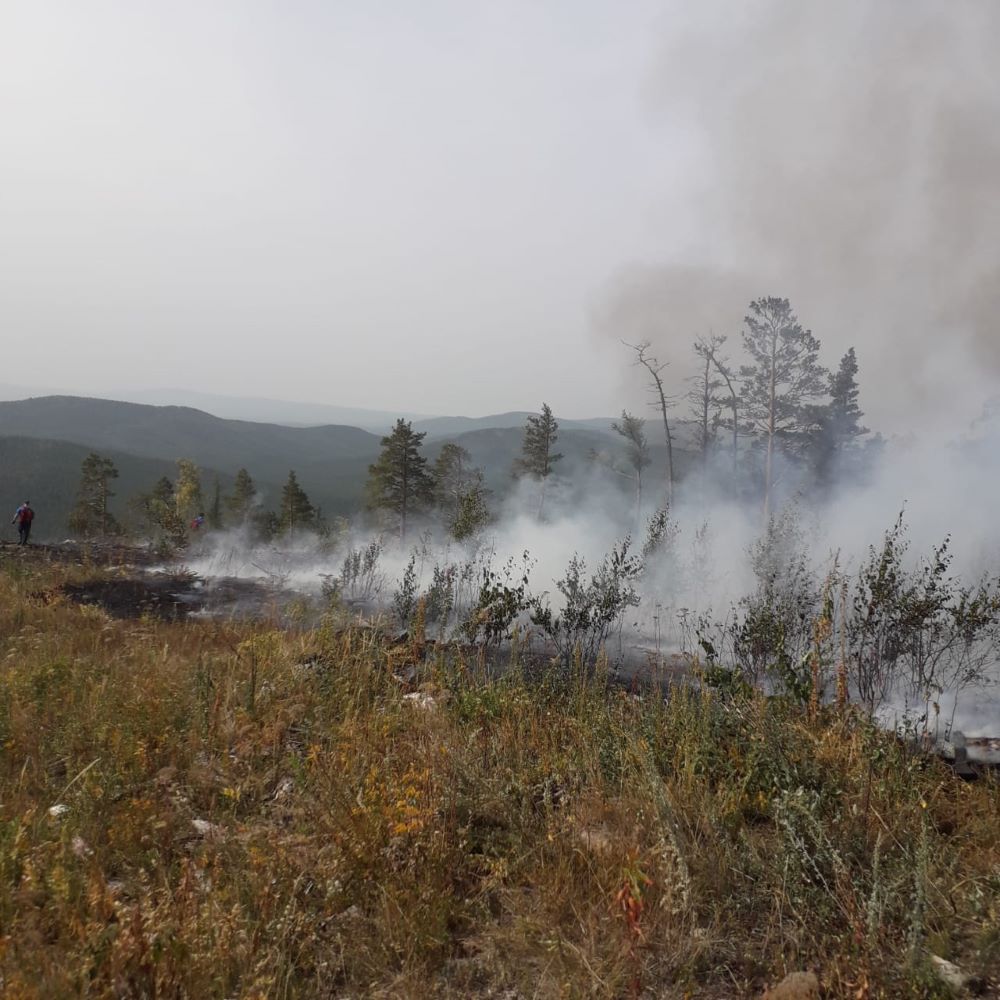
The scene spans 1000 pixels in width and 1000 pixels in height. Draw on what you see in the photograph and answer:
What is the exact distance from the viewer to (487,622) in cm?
794

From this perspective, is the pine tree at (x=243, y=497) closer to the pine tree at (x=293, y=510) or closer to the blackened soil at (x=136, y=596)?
the pine tree at (x=293, y=510)

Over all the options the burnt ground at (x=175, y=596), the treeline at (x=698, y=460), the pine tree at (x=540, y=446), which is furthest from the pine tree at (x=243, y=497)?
the burnt ground at (x=175, y=596)

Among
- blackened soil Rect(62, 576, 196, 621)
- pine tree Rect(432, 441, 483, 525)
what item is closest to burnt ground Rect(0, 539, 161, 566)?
blackened soil Rect(62, 576, 196, 621)

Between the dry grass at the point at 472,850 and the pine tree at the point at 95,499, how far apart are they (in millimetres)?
A: 38270

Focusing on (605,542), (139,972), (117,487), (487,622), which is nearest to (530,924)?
(139,972)

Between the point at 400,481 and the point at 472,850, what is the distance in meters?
29.6

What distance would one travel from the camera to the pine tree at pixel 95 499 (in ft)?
122

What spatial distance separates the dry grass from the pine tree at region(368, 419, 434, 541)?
27340 millimetres

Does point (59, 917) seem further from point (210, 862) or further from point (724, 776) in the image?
point (724, 776)

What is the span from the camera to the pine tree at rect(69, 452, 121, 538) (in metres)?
37.1

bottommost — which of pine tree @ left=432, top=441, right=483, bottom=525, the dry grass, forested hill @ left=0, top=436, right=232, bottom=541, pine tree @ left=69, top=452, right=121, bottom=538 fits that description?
forested hill @ left=0, top=436, right=232, bottom=541

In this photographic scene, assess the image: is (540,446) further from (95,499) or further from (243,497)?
(95,499)

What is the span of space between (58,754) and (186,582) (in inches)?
557

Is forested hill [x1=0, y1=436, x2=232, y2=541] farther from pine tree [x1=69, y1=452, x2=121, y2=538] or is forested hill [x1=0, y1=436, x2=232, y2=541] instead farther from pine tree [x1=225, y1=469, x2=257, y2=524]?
pine tree [x1=225, y1=469, x2=257, y2=524]
